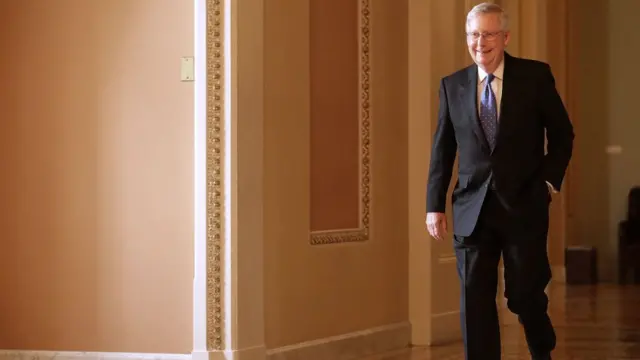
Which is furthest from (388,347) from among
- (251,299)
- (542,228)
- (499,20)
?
(499,20)

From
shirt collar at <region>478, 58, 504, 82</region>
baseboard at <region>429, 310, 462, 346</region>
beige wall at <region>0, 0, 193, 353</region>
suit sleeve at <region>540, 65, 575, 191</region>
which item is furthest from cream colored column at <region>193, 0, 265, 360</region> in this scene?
baseboard at <region>429, 310, 462, 346</region>

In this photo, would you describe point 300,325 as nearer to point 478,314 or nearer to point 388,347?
point 388,347

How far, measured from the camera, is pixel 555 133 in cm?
321

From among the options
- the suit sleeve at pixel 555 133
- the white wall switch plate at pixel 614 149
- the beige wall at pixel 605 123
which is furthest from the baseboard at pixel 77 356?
the white wall switch plate at pixel 614 149

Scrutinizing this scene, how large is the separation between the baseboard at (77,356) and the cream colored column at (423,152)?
153 cm

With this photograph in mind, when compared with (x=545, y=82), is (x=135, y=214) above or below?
below

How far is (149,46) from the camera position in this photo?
4.20 metres

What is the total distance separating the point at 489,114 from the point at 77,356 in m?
2.13

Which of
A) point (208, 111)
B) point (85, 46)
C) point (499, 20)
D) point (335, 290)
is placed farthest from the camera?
point (335, 290)

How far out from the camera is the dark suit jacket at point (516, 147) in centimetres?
316

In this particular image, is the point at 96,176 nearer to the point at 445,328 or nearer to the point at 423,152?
the point at 423,152

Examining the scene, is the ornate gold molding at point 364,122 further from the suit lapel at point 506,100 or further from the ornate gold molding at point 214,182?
the suit lapel at point 506,100

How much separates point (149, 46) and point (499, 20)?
1688 millimetres

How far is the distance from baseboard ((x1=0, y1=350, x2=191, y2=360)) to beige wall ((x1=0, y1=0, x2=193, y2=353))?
0.03 m
